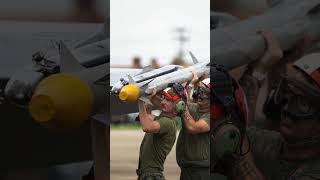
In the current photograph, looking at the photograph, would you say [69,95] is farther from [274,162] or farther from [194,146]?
[274,162]

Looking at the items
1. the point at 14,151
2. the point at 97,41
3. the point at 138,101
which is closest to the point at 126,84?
the point at 138,101

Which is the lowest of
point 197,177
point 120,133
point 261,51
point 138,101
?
point 197,177

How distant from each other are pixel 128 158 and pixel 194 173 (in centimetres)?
47

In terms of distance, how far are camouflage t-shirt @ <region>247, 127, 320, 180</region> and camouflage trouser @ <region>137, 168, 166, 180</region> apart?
677 millimetres

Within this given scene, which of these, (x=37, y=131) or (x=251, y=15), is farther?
(x=37, y=131)

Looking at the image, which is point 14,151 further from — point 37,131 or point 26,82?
point 26,82

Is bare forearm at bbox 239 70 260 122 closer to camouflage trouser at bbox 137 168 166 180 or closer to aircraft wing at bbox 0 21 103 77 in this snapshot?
camouflage trouser at bbox 137 168 166 180

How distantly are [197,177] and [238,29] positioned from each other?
3.40 feet

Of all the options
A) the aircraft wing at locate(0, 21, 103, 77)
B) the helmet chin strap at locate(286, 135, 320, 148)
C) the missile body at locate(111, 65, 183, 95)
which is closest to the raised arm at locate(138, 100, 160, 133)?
the missile body at locate(111, 65, 183, 95)

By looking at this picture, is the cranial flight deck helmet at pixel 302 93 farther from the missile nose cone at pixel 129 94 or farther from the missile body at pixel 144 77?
the missile nose cone at pixel 129 94

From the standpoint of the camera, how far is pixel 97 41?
3455 mm

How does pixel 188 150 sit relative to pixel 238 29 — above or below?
below

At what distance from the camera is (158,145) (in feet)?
11.7

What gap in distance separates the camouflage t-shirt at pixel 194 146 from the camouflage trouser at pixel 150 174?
0.16 metres
